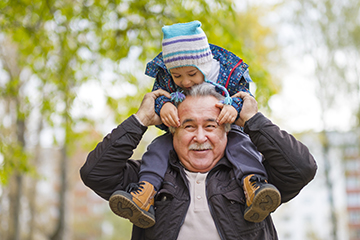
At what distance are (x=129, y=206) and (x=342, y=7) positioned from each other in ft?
45.2

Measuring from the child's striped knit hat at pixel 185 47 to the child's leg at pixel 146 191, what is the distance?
0.48m

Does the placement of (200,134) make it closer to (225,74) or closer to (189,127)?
(189,127)

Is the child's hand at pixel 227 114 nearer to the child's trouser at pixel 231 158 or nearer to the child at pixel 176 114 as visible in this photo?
the child at pixel 176 114

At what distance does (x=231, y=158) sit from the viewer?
204 cm

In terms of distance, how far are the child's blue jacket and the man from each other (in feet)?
0.32

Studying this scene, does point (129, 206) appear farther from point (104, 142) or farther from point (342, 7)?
point (342, 7)

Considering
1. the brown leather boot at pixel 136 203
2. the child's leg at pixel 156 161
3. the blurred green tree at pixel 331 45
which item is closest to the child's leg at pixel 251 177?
the child's leg at pixel 156 161

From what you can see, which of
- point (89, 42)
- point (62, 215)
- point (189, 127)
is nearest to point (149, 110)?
point (189, 127)

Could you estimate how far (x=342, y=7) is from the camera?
43.9ft

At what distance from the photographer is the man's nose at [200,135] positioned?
6.59 feet

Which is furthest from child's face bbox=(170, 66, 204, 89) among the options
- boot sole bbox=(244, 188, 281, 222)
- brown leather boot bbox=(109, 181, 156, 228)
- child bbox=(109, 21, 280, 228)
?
boot sole bbox=(244, 188, 281, 222)

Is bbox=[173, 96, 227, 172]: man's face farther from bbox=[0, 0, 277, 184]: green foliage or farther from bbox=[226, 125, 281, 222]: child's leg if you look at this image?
bbox=[0, 0, 277, 184]: green foliage

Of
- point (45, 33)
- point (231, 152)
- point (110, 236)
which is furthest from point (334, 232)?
point (110, 236)

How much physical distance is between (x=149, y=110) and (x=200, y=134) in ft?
1.08
